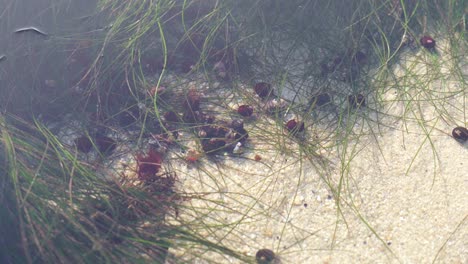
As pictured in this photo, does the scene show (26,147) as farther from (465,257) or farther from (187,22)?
(465,257)

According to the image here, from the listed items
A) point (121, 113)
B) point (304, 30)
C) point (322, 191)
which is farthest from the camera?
point (304, 30)

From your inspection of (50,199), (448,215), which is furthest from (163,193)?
(448,215)

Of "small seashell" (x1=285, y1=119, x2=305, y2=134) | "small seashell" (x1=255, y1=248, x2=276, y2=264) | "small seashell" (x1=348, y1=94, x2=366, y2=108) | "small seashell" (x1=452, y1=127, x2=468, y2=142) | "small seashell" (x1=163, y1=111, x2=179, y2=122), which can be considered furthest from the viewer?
"small seashell" (x1=163, y1=111, x2=179, y2=122)

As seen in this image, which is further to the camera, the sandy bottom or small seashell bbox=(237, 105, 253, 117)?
small seashell bbox=(237, 105, 253, 117)

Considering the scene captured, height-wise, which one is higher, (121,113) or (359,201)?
(121,113)

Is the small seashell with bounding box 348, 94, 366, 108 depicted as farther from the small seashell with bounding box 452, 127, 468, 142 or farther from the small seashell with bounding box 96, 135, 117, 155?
the small seashell with bounding box 96, 135, 117, 155

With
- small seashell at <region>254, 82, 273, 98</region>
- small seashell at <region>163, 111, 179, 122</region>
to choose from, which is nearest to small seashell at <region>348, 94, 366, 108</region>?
small seashell at <region>254, 82, 273, 98</region>

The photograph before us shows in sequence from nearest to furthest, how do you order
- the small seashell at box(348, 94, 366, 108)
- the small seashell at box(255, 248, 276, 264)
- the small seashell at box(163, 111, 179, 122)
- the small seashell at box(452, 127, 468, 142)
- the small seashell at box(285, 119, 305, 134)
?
the small seashell at box(255, 248, 276, 264) → the small seashell at box(452, 127, 468, 142) → the small seashell at box(285, 119, 305, 134) → the small seashell at box(348, 94, 366, 108) → the small seashell at box(163, 111, 179, 122)

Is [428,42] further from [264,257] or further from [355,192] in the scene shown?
[264,257]
